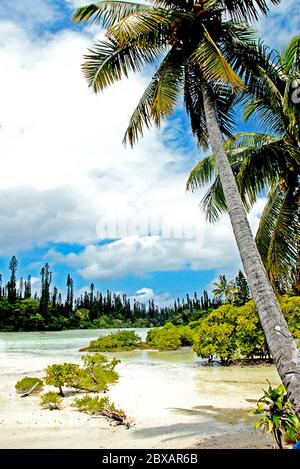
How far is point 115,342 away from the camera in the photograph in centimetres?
3369

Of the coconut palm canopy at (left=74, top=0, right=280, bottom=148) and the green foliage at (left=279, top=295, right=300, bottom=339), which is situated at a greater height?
the coconut palm canopy at (left=74, top=0, right=280, bottom=148)

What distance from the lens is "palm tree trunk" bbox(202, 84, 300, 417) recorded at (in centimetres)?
439

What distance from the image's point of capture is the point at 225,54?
7293 mm

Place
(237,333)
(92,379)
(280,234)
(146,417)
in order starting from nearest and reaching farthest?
A: (280,234)
(146,417)
(92,379)
(237,333)

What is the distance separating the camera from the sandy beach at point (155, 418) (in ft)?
23.2

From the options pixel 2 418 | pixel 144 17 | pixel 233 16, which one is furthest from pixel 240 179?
pixel 2 418

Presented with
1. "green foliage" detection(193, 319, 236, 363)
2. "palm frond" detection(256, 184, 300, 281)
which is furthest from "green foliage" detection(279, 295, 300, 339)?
"palm frond" detection(256, 184, 300, 281)

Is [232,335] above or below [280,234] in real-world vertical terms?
below

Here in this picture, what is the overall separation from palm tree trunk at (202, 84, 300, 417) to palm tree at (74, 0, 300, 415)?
2 centimetres

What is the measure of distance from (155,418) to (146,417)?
260 millimetres

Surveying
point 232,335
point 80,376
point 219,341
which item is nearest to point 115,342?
point 219,341

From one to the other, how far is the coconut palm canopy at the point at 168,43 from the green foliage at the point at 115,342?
2805 cm

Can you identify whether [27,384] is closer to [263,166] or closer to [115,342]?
[263,166]

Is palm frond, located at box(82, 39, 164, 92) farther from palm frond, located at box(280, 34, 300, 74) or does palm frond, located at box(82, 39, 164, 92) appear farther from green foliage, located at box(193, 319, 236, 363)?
green foliage, located at box(193, 319, 236, 363)
